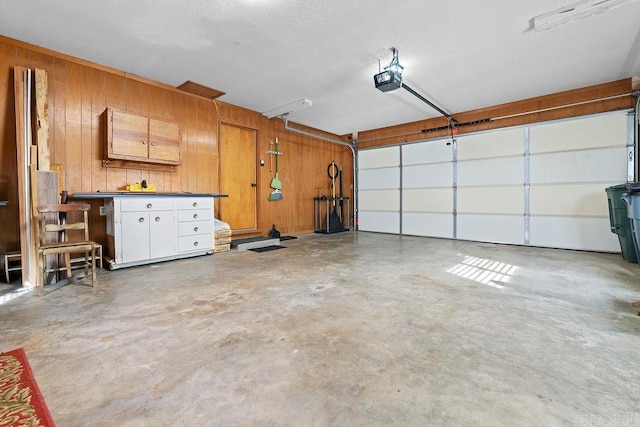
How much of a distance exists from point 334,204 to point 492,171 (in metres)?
4.06

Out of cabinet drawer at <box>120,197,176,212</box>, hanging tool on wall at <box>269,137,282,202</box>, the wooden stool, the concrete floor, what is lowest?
the concrete floor

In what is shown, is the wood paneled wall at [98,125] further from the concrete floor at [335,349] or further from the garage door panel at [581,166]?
the garage door panel at [581,166]

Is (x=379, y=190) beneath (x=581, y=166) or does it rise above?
beneath

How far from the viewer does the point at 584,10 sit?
292cm

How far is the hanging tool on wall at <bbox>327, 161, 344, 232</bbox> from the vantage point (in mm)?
8109

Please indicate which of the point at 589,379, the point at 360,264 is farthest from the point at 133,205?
the point at 589,379

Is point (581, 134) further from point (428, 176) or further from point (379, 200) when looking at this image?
point (379, 200)

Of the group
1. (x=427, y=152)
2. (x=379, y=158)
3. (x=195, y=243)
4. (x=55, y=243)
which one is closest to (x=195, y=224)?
(x=195, y=243)

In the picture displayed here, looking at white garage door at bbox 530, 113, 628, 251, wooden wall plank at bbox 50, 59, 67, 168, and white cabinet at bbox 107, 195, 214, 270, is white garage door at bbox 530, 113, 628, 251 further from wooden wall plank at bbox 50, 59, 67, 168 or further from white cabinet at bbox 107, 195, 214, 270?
wooden wall plank at bbox 50, 59, 67, 168

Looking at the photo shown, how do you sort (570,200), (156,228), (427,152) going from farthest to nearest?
1. (427,152)
2. (570,200)
3. (156,228)

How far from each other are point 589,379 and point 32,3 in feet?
17.8

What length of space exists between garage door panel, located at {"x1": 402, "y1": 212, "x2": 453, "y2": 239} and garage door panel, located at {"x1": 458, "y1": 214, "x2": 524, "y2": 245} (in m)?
0.27

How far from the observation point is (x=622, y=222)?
161 inches

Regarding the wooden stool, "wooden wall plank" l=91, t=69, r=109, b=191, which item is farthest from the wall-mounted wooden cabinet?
the wooden stool
